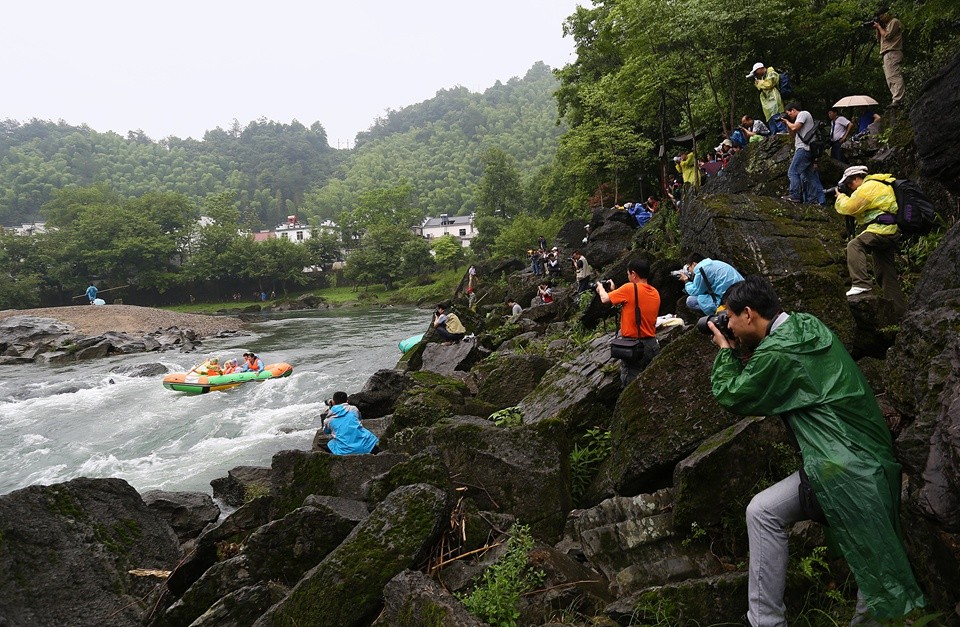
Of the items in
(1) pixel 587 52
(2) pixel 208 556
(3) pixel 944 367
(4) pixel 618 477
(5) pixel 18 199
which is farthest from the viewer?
(5) pixel 18 199

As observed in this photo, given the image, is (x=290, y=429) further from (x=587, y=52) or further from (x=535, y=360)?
(x=587, y=52)

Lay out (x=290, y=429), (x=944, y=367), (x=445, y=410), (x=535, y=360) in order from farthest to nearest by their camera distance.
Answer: (x=290, y=429) < (x=535, y=360) < (x=445, y=410) < (x=944, y=367)

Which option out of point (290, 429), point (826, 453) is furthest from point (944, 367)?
point (290, 429)

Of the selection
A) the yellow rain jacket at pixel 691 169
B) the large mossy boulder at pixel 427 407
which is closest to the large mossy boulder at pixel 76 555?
the large mossy boulder at pixel 427 407

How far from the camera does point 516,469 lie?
209 inches

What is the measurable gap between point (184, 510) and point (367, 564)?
500cm

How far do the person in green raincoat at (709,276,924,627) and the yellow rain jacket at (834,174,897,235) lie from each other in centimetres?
456

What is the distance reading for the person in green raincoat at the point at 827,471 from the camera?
2.66 meters

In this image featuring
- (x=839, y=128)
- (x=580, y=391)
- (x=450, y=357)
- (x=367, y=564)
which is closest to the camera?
(x=367, y=564)

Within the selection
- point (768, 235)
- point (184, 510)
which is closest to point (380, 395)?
point (184, 510)

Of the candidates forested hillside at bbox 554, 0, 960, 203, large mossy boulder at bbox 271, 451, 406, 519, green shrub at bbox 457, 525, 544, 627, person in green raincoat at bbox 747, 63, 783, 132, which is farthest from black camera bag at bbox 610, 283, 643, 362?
person in green raincoat at bbox 747, 63, 783, 132

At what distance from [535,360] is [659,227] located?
1077cm

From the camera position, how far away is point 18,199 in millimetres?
111125

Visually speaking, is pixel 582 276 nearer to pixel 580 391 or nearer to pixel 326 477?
pixel 580 391
